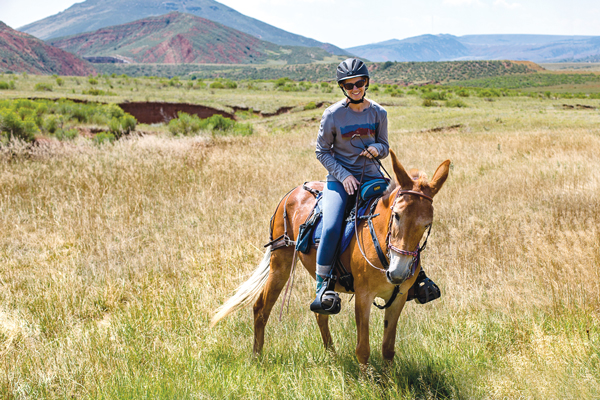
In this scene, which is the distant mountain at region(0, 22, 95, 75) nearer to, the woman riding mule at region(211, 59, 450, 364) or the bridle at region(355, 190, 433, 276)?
the woman riding mule at region(211, 59, 450, 364)

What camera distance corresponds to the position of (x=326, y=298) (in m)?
3.04

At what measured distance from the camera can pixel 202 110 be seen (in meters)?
26.9

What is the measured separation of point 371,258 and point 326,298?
0.50 metres

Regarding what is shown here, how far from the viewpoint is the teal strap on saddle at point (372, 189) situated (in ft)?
10.4

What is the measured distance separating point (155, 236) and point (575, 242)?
21.8 feet

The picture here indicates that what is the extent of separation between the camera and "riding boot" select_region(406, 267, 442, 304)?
314 centimetres

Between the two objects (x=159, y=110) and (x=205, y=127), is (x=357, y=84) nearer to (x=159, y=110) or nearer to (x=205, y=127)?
(x=205, y=127)

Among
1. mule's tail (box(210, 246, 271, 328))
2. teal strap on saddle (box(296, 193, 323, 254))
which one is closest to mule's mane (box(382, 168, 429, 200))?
teal strap on saddle (box(296, 193, 323, 254))

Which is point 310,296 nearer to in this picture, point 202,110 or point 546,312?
point 546,312

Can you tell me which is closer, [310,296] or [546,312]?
[546,312]

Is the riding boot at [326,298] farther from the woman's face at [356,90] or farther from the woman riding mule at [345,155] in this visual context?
the woman's face at [356,90]

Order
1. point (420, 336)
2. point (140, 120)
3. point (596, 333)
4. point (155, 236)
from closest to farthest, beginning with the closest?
1. point (596, 333)
2. point (420, 336)
3. point (155, 236)
4. point (140, 120)

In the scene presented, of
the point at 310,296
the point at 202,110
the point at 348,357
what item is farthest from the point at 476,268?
the point at 202,110

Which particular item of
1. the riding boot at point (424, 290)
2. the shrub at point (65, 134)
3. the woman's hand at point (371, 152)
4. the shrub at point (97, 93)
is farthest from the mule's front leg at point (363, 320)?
the shrub at point (97, 93)
